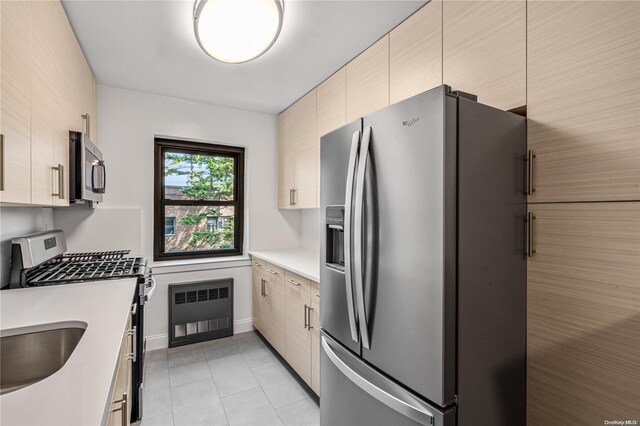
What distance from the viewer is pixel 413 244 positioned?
1064 millimetres

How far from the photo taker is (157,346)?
9.45ft

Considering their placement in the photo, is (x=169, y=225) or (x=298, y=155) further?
(x=169, y=225)

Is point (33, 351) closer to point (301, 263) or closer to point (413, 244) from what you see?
point (413, 244)

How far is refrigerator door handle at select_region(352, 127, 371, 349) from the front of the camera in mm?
1229

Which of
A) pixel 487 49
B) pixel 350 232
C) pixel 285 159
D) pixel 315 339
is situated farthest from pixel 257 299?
pixel 487 49

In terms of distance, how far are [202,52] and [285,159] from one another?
1395mm

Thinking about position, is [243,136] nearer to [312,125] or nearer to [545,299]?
[312,125]

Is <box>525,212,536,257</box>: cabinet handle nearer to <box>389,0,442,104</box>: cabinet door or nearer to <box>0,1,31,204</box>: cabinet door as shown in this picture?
<box>389,0,442,104</box>: cabinet door

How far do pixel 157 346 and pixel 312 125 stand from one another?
2.54 meters

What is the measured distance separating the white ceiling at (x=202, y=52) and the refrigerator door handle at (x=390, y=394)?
183 centimetres

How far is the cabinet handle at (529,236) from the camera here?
46.4 inches

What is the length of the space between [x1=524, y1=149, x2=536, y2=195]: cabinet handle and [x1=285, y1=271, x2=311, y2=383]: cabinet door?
55.4 inches

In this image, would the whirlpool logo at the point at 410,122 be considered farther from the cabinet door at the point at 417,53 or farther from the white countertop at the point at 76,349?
the white countertop at the point at 76,349

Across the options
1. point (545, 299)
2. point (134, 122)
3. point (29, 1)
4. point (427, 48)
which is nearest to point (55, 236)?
point (134, 122)
